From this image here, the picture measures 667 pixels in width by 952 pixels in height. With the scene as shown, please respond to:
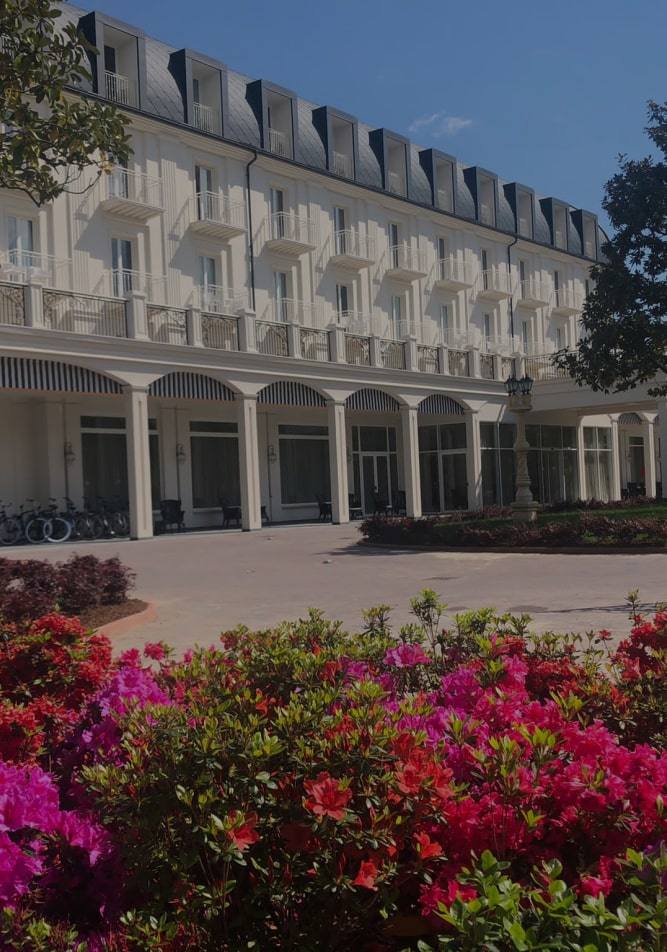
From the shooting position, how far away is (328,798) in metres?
1.88

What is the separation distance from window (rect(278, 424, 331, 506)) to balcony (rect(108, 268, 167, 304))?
757cm

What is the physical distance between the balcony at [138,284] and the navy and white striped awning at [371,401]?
24.2 feet

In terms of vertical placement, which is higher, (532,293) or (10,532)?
(532,293)

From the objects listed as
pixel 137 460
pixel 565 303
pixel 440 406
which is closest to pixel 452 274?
pixel 440 406

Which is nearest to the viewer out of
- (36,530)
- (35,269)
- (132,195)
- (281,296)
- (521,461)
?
(35,269)

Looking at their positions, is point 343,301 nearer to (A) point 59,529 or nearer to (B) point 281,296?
(B) point 281,296

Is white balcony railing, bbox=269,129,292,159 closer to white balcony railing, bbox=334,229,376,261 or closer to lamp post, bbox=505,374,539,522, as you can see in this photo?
white balcony railing, bbox=334,229,376,261

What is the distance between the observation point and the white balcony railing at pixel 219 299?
26.9m

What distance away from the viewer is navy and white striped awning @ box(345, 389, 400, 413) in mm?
29672

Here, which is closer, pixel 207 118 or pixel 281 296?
pixel 207 118

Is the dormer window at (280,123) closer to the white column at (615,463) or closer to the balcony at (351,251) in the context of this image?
the balcony at (351,251)

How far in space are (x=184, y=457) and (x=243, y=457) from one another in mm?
3301

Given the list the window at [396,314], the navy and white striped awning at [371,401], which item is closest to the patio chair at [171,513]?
the navy and white striped awning at [371,401]

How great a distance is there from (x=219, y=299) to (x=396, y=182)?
1138 cm
